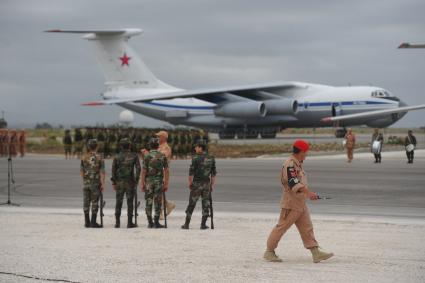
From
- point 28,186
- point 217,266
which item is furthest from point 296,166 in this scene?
point 28,186

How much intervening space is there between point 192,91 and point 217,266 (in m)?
44.5

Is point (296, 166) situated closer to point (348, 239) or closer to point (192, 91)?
point (348, 239)

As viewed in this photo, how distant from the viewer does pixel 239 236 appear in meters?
11.4

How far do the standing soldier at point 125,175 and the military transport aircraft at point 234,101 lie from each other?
34.1 m

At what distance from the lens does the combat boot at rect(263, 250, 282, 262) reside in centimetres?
923

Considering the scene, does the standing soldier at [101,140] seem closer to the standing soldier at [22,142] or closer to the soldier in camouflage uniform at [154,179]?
the standing soldier at [22,142]

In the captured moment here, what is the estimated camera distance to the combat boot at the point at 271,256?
30.3 feet

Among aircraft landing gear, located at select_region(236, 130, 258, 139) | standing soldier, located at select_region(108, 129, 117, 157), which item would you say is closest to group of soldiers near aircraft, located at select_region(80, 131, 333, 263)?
standing soldier, located at select_region(108, 129, 117, 157)

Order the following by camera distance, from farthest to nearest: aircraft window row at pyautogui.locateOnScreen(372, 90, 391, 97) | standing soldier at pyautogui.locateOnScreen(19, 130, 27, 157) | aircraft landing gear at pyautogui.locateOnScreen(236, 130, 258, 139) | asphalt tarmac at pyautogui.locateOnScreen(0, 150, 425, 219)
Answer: aircraft landing gear at pyautogui.locateOnScreen(236, 130, 258, 139), aircraft window row at pyautogui.locateOnScreen(372, 90, 391, 97), standing soldier at pyautogui.locateOnScreen(19, 130, 27, 157), asphalt tarmac at pyautogui.locateOnScreen(0, 150, 425, 219)

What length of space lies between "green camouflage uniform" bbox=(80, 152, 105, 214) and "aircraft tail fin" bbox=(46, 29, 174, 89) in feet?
152

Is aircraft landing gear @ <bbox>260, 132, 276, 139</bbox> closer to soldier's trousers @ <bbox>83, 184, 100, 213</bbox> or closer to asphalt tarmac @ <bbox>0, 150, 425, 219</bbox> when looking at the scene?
asphalt tarmac @ <bbox>0, 150, 425, 219</bbox>

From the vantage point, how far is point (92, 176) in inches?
493

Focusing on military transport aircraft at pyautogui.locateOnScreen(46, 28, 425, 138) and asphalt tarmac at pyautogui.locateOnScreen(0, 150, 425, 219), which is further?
military transport aircraft at pyautogui.locateOnScreen(46, 28, 425, 138)

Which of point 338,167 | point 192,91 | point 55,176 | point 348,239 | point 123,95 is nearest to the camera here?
point 348,239
